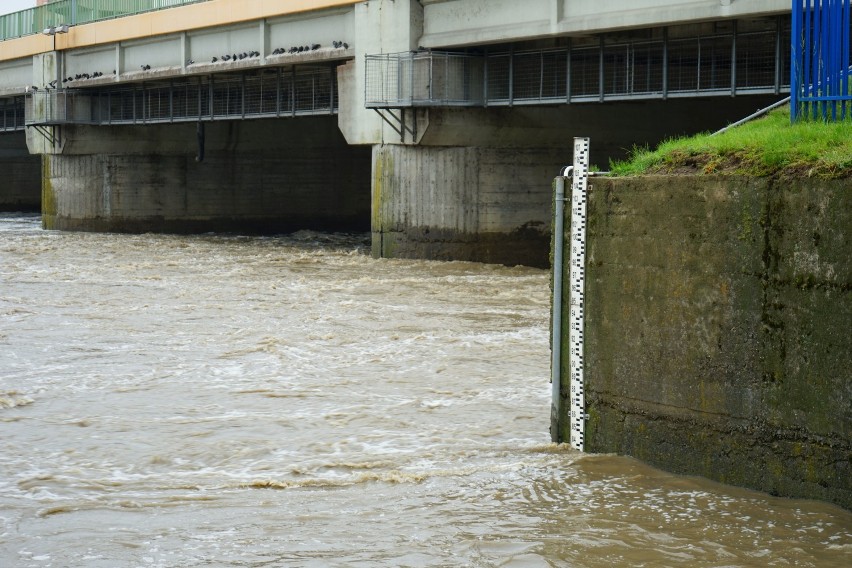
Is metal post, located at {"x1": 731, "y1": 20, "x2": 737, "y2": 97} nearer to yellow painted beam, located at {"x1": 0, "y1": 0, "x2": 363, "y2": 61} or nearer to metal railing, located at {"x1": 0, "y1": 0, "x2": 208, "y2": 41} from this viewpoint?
yellow painted beam, located at {"x1": 0, "y1": 0, "x2": 363, "y2": 61}

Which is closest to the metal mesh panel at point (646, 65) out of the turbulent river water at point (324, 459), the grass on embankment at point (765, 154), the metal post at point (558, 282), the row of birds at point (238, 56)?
the turbulent river water at point (324, 459)

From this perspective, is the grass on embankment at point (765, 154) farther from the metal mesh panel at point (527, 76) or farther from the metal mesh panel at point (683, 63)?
A: the metal mesh panel at point (527, 76)

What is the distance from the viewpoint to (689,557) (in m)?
7.50

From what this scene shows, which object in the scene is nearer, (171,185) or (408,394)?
(408,394)

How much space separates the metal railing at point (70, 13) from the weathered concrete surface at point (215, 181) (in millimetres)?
4017

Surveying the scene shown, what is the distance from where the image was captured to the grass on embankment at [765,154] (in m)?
8.09

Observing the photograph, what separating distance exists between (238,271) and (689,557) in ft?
71.4

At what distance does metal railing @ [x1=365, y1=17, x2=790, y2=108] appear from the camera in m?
27.9

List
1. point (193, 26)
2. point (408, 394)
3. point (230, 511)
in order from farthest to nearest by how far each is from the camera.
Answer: point (193, 26), point (408, 394), point (230, 511)

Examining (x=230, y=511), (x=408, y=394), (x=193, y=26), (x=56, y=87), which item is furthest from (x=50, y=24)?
(x=230, y=511)

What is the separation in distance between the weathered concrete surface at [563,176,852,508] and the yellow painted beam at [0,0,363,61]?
2289 centimetres

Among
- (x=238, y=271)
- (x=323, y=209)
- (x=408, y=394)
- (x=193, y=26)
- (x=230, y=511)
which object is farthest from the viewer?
(x=323, y=209)

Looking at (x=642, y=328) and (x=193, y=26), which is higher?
(x=193, y=26)

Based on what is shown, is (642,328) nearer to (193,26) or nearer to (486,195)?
(486,195)
